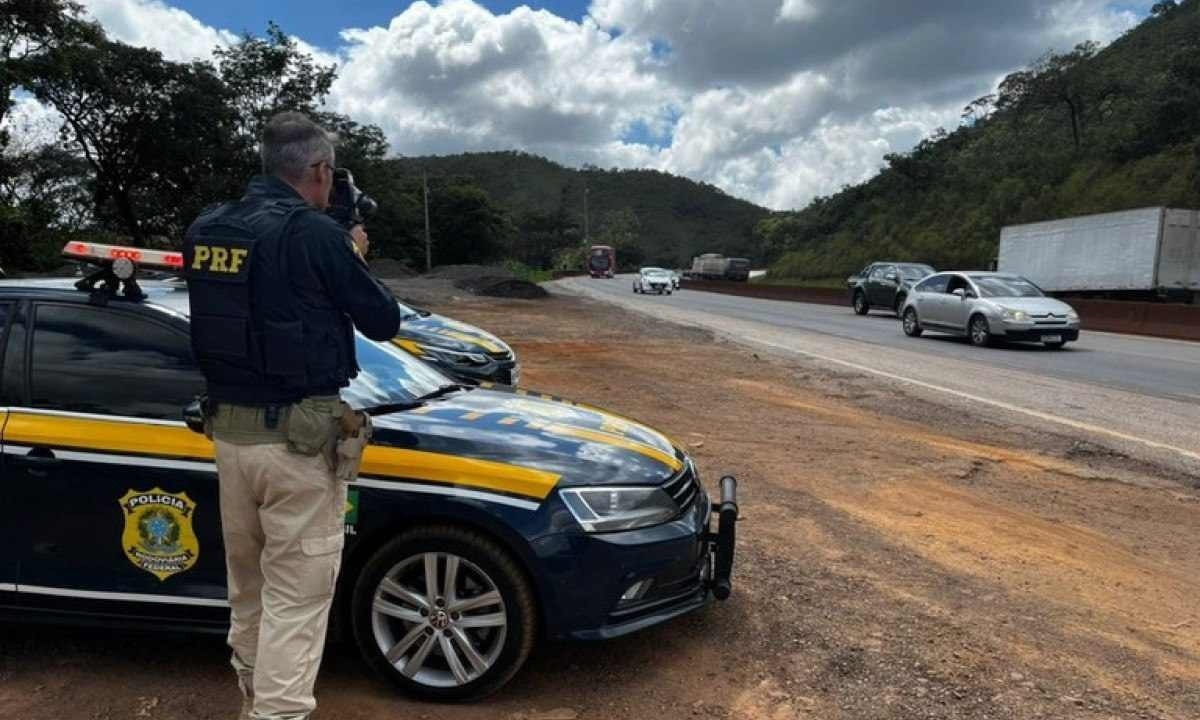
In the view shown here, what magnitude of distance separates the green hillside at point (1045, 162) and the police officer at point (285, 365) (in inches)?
1455

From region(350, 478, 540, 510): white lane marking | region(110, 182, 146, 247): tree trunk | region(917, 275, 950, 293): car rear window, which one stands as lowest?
region(350, 478, 540, 510): white lane marking

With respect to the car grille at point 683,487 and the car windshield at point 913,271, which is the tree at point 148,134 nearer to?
the car windshield at point 913,271

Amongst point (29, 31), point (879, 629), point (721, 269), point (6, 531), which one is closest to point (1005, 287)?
point (879, 629)

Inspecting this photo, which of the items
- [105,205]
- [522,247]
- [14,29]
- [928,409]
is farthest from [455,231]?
[928,409]

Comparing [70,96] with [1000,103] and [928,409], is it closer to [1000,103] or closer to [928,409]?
[928,409]

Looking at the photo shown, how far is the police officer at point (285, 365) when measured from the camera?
8.14 feet

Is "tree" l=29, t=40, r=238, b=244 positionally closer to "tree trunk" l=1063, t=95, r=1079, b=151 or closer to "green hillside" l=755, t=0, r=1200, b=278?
"green hillside" l=755, t=0, r=1200, b=278

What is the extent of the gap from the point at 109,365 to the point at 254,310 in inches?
52.2

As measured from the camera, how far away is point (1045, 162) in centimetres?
4459

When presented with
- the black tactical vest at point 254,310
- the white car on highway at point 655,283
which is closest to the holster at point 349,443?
the black tactical vest at point 254,310

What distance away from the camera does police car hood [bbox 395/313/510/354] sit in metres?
8.37

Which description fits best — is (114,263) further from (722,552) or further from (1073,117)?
(1073,117)

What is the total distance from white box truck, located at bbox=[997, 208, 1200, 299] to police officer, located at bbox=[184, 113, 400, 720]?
83.0 feet

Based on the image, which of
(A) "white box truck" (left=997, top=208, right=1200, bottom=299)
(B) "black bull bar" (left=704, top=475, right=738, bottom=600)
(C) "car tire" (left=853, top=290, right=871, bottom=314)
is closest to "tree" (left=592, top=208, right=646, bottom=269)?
(C) "car tire" (left=853, top=290, right=871, bottom=314)
